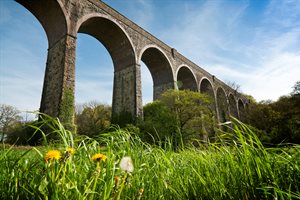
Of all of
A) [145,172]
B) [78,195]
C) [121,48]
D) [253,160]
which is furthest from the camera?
[121,48]

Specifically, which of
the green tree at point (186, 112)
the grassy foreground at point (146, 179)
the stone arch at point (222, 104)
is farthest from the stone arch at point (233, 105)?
the grassy foreground at point (146, 179)

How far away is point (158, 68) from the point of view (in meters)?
17.3

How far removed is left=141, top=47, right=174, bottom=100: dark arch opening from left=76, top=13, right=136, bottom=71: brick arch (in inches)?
117

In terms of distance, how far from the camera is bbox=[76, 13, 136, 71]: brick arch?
12.1 meters

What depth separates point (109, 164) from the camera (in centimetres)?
113

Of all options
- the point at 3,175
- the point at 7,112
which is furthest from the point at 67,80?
the point at 7,112

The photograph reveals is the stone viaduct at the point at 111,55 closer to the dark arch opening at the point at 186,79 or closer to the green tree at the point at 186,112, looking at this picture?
the dark arch opening at the point at 186,79

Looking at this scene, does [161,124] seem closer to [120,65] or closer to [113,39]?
[120,65]

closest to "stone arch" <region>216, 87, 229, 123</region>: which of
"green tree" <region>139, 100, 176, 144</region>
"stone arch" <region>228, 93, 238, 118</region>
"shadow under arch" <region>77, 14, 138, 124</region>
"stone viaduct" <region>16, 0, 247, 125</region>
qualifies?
"stone viaduct" <region>16, 0, 247, 125</region>

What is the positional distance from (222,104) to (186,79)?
20.4ft

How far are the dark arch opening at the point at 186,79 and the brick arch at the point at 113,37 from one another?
7270 millimetres

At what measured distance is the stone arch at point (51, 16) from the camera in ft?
31.6

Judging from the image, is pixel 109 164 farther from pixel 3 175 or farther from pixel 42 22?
pixel 42 22

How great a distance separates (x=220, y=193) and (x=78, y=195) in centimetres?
81
